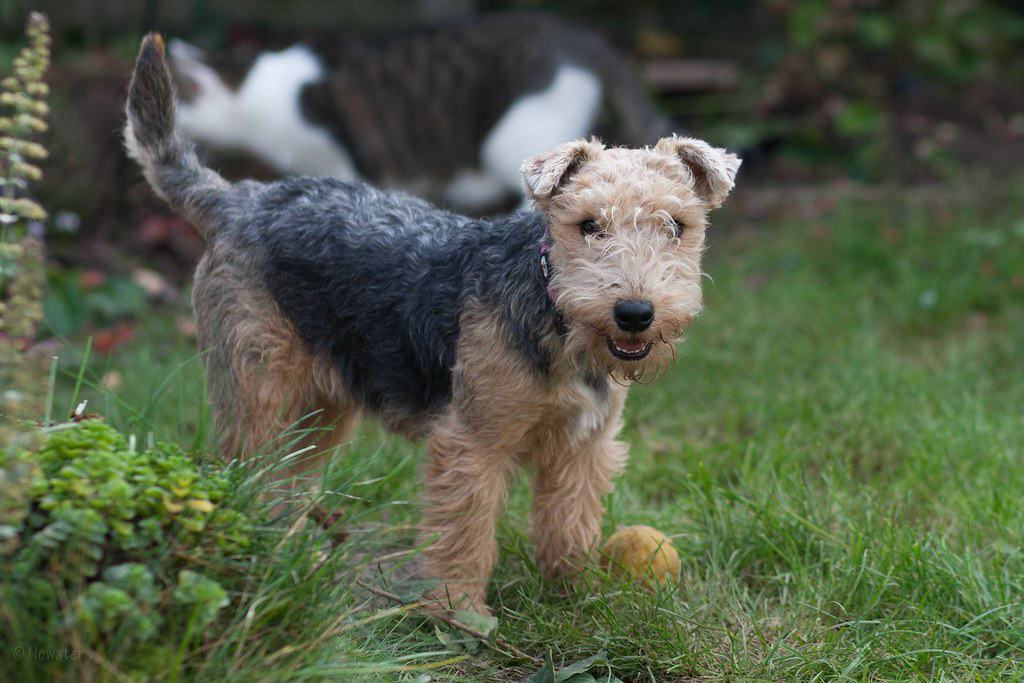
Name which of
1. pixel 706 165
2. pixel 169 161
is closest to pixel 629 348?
pixel 706 165

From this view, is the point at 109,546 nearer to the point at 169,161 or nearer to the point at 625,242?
the point at 625,242

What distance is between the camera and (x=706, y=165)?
339cm

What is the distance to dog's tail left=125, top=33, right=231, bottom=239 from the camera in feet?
12.8

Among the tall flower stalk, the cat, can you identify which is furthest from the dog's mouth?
the cat

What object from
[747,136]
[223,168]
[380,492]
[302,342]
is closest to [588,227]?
[302,342]

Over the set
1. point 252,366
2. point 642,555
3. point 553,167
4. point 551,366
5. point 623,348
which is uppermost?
point 553,167

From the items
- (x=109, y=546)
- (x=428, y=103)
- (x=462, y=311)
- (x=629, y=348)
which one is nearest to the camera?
(x=109, y=546)

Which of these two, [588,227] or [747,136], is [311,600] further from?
[747,136]

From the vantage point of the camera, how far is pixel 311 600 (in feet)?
8.45

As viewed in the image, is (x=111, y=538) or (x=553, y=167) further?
(x=553, y=167)

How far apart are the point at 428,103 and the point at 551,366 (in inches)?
215

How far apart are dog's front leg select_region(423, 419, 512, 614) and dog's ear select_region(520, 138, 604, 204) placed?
82cm

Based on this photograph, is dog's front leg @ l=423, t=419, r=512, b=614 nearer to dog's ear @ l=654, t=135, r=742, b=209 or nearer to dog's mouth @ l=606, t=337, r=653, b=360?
dog's mouth @ l=606, t=337, r=653, b=360

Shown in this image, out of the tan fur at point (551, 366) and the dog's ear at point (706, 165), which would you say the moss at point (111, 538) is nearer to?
the tan fur at point (551, 366)
